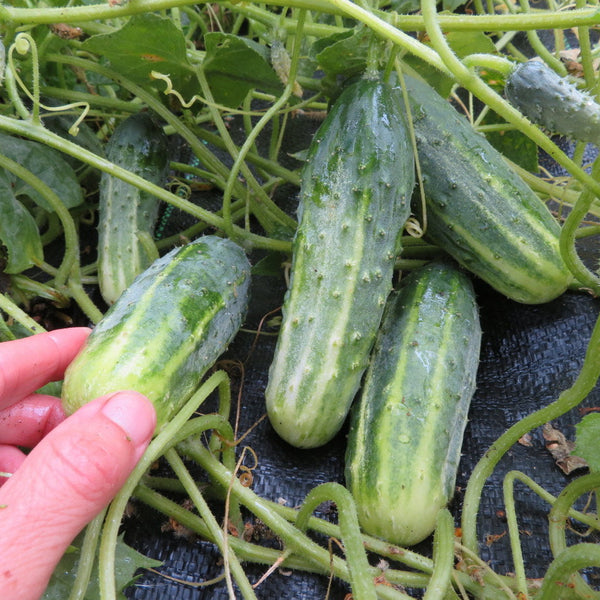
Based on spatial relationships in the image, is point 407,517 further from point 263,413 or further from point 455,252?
point 455,252

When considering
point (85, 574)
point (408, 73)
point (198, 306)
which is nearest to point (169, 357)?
point (198, 306)

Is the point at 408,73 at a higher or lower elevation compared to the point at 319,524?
higher

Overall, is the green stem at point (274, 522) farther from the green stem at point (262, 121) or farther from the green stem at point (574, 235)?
the green stem at point (574, 235)

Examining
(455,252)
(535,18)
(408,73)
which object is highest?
(535,18)

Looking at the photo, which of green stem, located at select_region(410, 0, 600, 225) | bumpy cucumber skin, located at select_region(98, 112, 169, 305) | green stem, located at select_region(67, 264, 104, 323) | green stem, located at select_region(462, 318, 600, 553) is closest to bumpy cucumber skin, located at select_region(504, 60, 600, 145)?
green stem, located at select_region(410, 0, 600, 225)

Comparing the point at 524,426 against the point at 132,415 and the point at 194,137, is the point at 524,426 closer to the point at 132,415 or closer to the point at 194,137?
the point at 132,415
